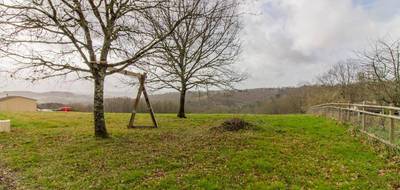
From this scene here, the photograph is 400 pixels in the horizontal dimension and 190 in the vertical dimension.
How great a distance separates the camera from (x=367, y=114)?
1259 cm

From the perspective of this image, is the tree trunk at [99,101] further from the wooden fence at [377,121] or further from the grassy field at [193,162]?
the wooden fence at [377,121]

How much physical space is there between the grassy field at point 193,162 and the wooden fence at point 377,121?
0.61 m

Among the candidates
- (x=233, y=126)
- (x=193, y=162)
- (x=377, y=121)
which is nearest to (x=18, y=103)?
(x=233, y=126)

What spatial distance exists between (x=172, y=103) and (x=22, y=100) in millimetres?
18265

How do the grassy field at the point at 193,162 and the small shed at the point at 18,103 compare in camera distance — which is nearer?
the grassy field at the point at 193,162

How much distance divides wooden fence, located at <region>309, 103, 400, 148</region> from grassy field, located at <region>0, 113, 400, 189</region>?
609 mm

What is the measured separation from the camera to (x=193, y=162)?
8.12m

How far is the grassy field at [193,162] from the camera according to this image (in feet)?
22.3

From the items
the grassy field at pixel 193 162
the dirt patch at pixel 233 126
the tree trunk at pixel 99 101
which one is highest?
the tree trunk at pixel 99 101

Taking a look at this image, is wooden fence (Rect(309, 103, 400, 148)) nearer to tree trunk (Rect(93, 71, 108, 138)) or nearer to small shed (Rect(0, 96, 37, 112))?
tree trunk (Rect(93, 71, 108, 138))

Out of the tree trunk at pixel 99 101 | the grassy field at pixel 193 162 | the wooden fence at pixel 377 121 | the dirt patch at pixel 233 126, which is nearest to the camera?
the grassy field at pixel 193 162

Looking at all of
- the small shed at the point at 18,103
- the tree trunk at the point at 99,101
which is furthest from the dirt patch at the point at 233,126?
the small shed at the point at 18,103

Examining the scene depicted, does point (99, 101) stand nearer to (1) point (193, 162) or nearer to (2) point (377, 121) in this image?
(1) point (193, 162)

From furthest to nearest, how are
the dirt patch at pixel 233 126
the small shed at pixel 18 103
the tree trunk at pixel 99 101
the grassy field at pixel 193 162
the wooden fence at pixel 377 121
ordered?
the small shed at pixel 18 103 → the dirt patch at pixel 233 126 → the tree trunk at pixel 99 101 → the wooden fence at pixel 377 121 → the grassy field at pixel 193 162
